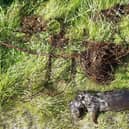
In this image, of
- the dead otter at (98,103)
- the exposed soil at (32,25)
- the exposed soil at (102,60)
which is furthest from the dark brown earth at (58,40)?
the dead otter at (98,103)

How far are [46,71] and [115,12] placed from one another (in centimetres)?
103

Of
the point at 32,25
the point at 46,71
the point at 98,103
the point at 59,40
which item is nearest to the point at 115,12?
the point at 59,40

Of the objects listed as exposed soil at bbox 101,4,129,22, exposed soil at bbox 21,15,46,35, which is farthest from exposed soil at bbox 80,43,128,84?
exposed soil at bbox 21,15,46,35

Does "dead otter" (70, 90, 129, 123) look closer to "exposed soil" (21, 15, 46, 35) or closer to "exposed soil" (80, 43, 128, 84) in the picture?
"exposed soil" (80, 43, 128, 84)

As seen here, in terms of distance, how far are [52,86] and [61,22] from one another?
807mm

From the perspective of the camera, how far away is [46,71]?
591cm

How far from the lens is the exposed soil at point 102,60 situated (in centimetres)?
579

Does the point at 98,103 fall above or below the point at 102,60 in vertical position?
below

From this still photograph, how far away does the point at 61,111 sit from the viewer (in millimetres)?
5629

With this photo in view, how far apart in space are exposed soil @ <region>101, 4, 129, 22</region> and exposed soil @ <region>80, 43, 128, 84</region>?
1.23ft

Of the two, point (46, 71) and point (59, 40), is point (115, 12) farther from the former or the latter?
point (46, 71)

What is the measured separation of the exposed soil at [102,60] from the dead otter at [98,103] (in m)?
0.23

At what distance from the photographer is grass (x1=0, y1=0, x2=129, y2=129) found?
5.59 meters

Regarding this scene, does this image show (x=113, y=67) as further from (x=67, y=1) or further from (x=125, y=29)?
(x=67, y=1)
